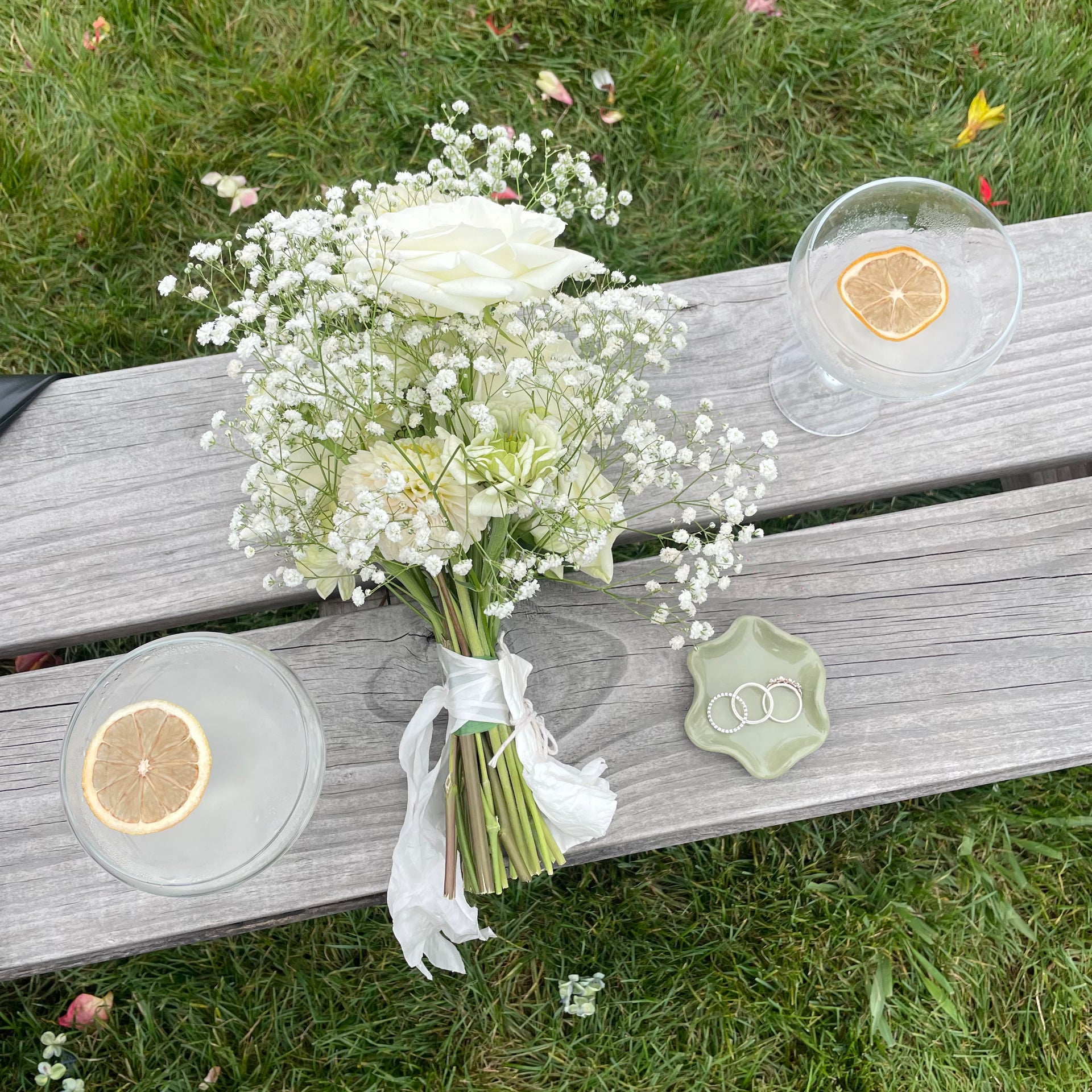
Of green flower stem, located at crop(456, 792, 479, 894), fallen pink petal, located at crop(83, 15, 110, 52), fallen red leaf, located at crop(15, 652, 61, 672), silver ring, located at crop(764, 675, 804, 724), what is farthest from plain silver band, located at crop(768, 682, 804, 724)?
fallen pink petal, located at crop(83, 15, 110, 52)

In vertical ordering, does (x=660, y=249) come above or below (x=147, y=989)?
above

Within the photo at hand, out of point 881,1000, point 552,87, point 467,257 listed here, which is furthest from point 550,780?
point 552,87

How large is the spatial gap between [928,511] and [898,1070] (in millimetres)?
1487

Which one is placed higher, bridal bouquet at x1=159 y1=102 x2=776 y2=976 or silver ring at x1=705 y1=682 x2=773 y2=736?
bridal bouquet at x1=159 y1=102 x2=776 y2=976

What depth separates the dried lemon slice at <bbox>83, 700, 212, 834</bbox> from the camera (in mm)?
1321

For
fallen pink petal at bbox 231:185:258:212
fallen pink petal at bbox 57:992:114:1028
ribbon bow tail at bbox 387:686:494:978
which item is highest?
fallen pink petal at bbox 231:185:258:212

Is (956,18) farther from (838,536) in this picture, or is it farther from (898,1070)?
(898,1070)

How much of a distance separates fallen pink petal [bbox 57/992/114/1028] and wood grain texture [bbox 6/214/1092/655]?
3.58ft

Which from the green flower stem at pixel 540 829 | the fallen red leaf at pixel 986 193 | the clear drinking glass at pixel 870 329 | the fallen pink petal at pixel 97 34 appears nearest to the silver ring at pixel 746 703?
the green flower stem at pixel 540 829

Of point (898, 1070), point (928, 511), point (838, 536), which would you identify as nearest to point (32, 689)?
point (838, 536)

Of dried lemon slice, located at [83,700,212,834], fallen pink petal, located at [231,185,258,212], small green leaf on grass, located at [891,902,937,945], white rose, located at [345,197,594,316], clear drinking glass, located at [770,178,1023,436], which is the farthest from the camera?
fallen pink petal, located at [231,185,258,212]

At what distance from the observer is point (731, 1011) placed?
225cm

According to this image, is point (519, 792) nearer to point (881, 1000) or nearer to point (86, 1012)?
point (881, 1000)

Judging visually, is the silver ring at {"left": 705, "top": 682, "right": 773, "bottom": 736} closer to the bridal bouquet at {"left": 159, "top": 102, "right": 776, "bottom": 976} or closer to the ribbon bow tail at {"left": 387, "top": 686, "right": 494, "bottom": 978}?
A: the bridal bouquet at {"left": 159, "top": 102, "right": 776, "bottom": 976}
